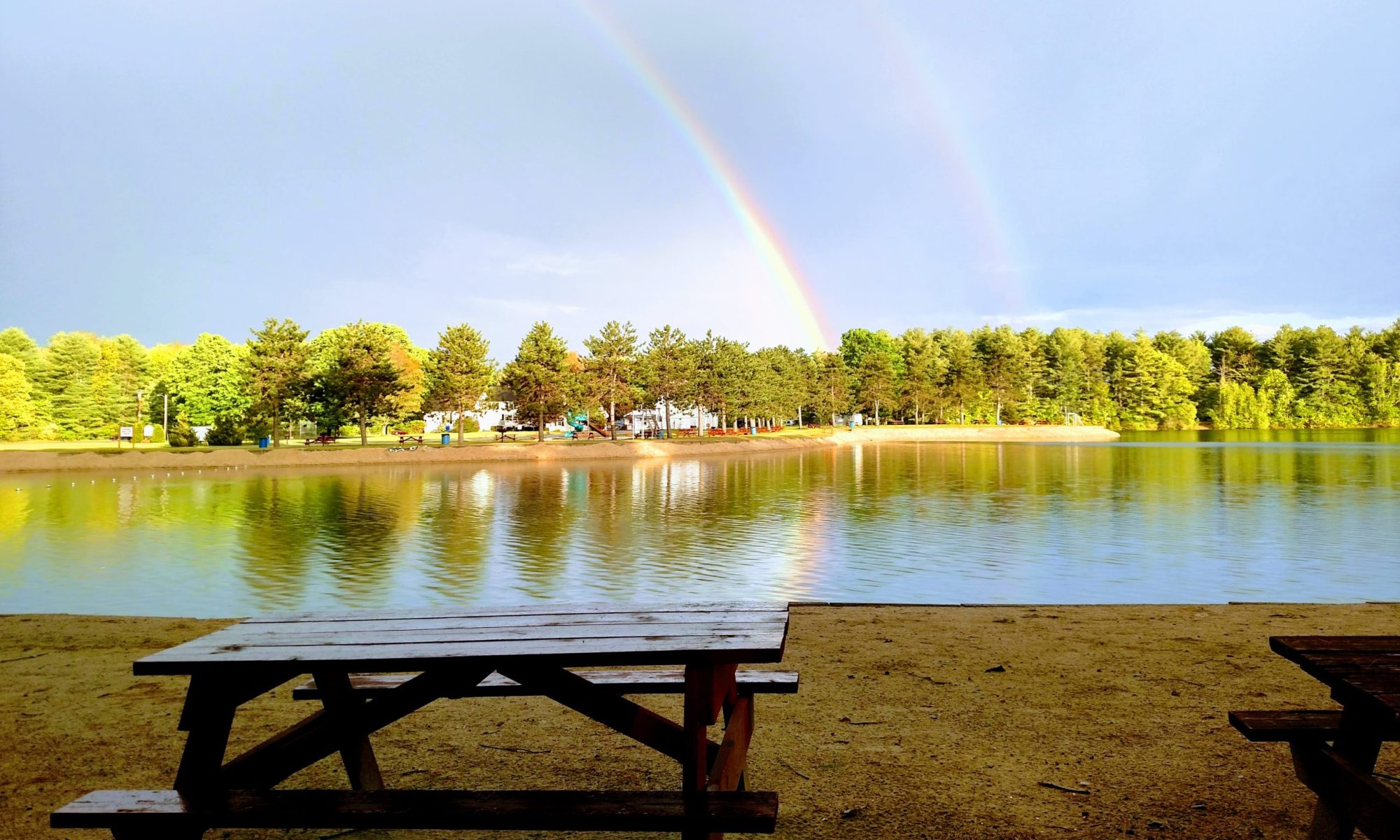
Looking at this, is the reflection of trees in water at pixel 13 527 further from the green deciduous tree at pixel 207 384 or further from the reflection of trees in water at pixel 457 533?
the green deciduous tree at pixel 207 384

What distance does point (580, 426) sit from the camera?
8756 centimetres

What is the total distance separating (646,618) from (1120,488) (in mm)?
29662

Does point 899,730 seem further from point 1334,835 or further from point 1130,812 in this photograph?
point 1334,835

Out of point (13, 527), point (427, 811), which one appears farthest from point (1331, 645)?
point (13, 527)

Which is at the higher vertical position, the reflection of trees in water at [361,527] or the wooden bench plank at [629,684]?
the wooden bench plank at [629,684]

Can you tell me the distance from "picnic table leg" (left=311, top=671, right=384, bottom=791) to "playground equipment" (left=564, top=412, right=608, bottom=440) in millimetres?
72649

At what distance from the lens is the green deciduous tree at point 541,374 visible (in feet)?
190

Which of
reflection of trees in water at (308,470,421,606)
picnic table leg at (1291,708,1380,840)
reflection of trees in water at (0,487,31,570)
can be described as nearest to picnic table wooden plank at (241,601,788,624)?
picnic table leg at (1291,708,1380,840)

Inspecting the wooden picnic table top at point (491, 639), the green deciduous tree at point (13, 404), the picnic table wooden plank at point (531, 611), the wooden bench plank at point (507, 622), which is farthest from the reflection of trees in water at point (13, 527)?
the green deciduous tree at point (13, 404)

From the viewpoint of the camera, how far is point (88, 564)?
562 inches

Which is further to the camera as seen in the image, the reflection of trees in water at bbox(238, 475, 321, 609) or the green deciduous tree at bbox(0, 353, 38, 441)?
the green deciduous tree at bbox(0, 353, 38, 441)

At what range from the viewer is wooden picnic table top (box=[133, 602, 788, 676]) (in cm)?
257

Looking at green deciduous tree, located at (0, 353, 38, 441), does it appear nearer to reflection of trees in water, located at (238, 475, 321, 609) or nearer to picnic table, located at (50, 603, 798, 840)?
reflection of trees in water, located at (238, 475, 321, 609)

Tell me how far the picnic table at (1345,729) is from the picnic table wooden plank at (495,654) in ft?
5.68
